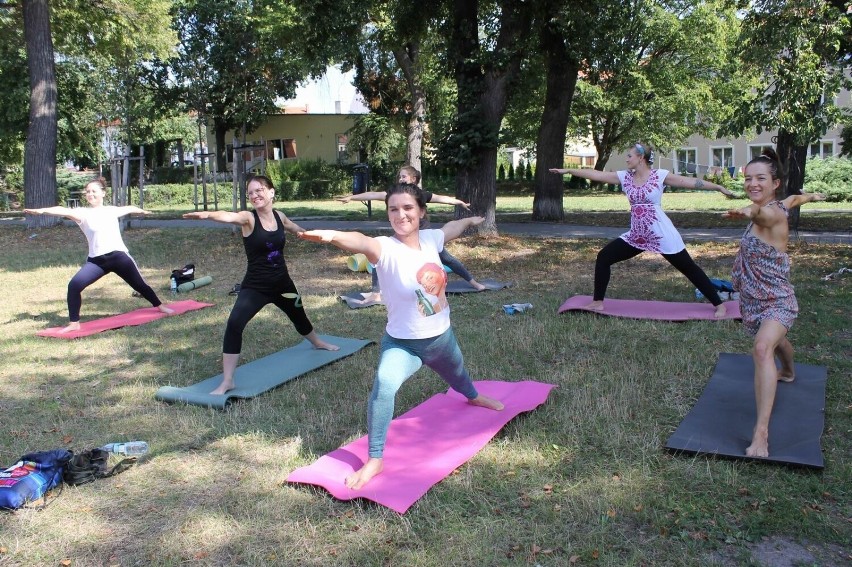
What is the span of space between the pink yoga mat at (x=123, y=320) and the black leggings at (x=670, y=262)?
16.9 ft

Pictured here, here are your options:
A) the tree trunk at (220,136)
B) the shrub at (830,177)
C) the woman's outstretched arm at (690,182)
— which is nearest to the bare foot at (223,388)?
Result: the woman's outstretched arm at (690,182)

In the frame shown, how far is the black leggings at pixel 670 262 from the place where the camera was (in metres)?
7.69

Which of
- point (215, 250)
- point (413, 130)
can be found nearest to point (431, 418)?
point (215, 250)

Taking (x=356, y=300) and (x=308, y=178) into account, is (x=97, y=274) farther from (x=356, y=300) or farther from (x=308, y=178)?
(x=308, y=178)

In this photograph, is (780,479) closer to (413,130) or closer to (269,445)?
(269,445)

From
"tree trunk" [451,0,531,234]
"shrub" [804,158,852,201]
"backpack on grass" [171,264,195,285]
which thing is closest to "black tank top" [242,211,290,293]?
"backpack on grass" [171,264,195,285]

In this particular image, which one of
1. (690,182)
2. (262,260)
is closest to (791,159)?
(690,182)

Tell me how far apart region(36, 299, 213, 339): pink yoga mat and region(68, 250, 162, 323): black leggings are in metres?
0.24

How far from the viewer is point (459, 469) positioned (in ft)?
13.9

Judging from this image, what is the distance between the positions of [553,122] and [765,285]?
592 inches

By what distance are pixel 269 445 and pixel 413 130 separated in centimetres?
2710

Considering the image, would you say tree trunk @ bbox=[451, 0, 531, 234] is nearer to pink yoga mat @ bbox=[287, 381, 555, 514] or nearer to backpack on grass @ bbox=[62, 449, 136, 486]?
pink yoga mat @ bbox=[287, 381, 555, 514]

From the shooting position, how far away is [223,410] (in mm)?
5418

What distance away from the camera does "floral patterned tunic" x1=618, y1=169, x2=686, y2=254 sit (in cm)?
760
